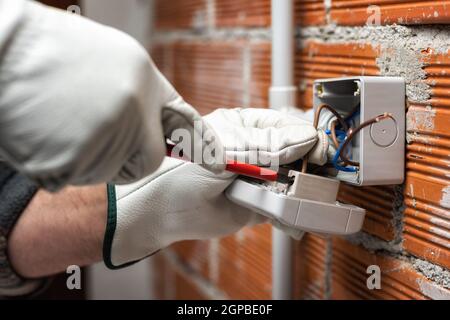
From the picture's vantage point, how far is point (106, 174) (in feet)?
1.68

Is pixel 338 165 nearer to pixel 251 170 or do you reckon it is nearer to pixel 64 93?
pixel 251 170

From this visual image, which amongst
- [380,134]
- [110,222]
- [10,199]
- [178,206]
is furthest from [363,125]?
[10,199]

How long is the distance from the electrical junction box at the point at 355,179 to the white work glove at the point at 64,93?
0.23 metres

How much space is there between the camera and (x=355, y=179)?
0.68 m

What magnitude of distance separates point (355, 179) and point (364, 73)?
0.55 ft

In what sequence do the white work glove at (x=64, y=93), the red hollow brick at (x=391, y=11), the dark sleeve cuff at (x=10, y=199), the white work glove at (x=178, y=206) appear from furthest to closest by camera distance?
1. the dark sleeve cuff at (x=10, y=199)
2. the white work glove at (x=178, y=206)
3. the red hollow brick at (x=391, y=11)
4. the white work glove at (x=64, y=93)

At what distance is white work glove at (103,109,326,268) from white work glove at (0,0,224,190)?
0.25m

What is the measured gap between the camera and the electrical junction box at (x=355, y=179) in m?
0.65

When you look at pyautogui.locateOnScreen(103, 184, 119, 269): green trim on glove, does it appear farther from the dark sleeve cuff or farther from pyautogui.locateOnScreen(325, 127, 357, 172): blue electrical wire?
pyautogui.locateOnScreen(325, 127, 357, 172): blue electrical wire

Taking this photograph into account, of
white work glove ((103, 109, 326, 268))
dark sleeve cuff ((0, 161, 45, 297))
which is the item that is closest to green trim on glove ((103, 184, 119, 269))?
white work glove ((103, 109, 326, 268))

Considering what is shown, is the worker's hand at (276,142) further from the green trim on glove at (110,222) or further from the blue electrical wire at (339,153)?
the green trim on glove at (110,222)

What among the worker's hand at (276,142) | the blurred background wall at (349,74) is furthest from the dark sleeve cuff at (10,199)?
the blurred background wall at (349,74)

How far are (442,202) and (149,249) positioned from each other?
0.44 metres
